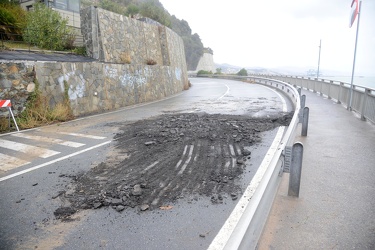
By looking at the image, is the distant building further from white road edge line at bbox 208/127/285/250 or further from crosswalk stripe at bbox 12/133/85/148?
white road edge line at bbox 208/127/285/250

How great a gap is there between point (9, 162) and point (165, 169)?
12.1 ft

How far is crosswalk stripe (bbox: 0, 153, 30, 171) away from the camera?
583cm

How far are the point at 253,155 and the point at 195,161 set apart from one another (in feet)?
4.62

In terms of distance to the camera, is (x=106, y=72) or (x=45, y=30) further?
(x=45, y=30)

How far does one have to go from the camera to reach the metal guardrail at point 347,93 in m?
9.48

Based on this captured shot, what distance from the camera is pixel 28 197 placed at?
174 inches

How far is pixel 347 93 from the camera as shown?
519 inches

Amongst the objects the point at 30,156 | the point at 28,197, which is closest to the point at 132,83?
the point at 30,156

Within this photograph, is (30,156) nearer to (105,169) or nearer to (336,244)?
(105,169)

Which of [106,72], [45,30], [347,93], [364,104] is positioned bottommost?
[364,104]

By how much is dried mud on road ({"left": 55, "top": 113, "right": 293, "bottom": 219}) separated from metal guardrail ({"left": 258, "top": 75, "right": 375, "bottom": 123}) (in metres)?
3.84

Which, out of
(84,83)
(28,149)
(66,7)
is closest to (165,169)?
(28,149)

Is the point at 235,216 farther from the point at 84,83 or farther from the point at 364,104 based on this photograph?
the point at 84,83

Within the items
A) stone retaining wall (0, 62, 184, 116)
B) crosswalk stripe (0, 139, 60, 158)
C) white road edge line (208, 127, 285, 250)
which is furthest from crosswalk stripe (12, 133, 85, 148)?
white road edge line (208, 127, 285, 250)
